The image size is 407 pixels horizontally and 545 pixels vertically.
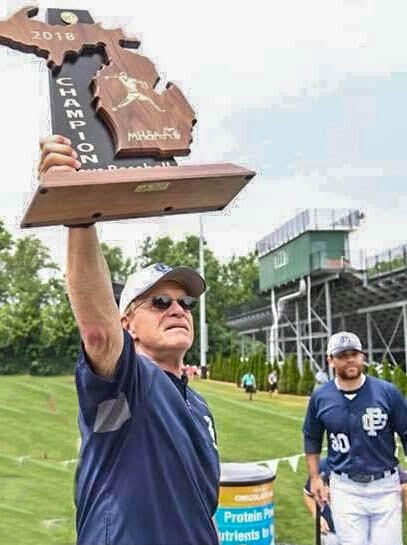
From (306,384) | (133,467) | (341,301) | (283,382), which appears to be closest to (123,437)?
(133,467)

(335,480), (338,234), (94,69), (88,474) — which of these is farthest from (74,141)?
(338,234)

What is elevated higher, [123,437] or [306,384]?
[123,437]

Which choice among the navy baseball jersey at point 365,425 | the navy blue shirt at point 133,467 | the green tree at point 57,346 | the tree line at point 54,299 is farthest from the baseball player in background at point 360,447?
the green tree at point 57,346

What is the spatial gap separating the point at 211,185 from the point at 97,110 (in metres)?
0.50

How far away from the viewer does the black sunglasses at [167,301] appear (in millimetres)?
2582

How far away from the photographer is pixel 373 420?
201 inches

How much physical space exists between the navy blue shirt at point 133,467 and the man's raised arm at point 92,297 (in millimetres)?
44

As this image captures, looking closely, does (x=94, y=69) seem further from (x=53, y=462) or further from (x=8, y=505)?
(x=53, y=462)

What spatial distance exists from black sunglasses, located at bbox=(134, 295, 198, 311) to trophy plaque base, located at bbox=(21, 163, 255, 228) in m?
0.52

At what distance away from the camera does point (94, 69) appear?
Answer: 240 centimetres

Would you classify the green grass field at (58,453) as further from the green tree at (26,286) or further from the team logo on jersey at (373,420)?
the green tree at (26,286)

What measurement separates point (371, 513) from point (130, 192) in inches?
149

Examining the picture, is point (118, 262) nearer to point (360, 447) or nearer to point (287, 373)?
point (287, 373)

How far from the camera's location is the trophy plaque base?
5.88ft
